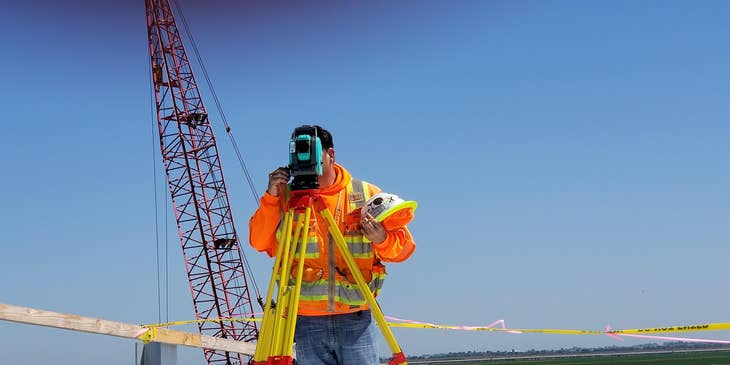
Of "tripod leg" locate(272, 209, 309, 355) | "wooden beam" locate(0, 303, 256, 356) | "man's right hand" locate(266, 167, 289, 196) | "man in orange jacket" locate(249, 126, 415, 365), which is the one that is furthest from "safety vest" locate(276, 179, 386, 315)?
"wooden beam" locate(0, 303, 256, 356)

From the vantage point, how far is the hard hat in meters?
3.12

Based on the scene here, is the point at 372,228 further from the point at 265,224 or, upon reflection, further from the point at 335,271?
the point at 265,224

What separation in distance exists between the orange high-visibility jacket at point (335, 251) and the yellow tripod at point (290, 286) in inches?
3.3

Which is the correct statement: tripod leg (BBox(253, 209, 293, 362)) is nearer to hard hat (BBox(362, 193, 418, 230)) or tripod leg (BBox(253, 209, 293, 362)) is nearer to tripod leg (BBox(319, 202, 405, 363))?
tripod leg (BBox(319, 202, 405, 363))

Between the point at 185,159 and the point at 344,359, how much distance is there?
98.2 ft

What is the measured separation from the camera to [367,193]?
3.45 m

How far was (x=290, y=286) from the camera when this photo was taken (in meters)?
3.21

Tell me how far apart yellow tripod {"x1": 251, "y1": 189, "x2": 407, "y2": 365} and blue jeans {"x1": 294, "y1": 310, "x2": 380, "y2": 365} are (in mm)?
118

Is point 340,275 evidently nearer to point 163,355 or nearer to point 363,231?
point 363,231

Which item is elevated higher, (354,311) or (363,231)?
(363,231)

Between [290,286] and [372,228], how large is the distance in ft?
1.57

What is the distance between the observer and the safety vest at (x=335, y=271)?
3.27 metres

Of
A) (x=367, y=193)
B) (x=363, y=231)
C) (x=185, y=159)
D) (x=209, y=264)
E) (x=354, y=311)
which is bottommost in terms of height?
(x=354, y=311)

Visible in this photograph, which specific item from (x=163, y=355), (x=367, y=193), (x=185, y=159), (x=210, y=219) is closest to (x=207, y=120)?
(x=185, y=159)
